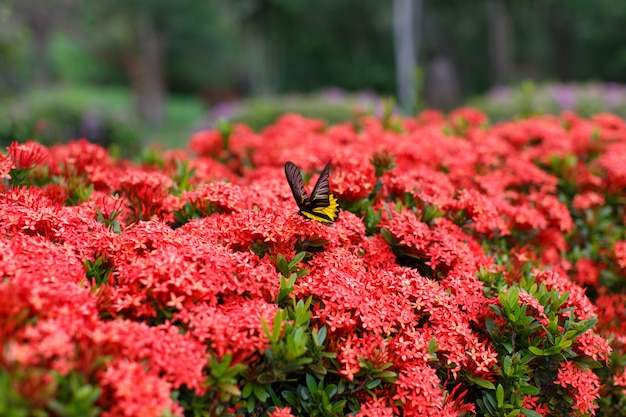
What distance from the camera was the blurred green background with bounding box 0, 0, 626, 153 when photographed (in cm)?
2209

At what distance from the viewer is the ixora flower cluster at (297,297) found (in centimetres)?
165

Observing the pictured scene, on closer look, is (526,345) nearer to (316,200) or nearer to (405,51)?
(316,200)

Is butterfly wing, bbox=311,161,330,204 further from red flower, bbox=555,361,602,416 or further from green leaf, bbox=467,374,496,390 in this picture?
red flower, bbox=555,361,602,416

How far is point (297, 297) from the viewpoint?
2.19m

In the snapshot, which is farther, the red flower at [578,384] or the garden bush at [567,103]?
the garden bush at [567,103]

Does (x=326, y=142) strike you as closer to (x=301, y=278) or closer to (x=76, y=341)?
(x=301, y=278)

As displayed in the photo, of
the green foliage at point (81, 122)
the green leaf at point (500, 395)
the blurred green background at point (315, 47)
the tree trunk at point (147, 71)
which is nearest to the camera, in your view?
the green leaf at point (500, 395)

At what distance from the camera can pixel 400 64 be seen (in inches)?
639

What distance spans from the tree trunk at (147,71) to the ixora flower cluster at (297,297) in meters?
22.9

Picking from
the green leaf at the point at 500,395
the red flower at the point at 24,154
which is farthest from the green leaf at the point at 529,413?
the red flower at the point at 24,154

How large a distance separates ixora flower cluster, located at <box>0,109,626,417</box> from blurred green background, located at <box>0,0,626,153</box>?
12.6 metres

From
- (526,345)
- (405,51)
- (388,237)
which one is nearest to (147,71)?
(405,51)

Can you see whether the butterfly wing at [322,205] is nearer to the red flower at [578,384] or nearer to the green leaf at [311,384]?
the green leaf at [311,384]

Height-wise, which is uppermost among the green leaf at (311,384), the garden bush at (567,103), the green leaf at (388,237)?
the green leaf at (388,237)
